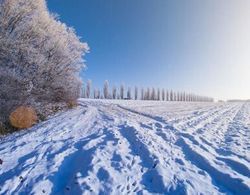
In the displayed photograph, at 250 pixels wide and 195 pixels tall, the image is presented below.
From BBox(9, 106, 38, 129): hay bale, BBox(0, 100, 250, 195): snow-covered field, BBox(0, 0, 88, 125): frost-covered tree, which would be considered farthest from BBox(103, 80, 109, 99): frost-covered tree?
BBox(0, 100, 250, 195): snow-covered field

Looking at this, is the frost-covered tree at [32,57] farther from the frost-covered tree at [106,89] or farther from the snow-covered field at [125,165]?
the frost-covered tree at [106,89]

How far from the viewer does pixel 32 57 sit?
51.9ft

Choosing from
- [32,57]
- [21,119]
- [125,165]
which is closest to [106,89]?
[32,57]

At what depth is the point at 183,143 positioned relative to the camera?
26.1 feet

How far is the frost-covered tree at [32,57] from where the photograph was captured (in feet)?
44.8

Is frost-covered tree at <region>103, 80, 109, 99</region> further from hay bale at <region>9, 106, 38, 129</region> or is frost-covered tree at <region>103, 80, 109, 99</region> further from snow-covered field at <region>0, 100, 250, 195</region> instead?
snow-covered field at <region>0, 100, 250, 195</region>

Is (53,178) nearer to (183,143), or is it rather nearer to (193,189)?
(193,189)

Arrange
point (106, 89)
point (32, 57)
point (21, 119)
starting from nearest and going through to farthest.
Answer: point (21, 119) → point (32, 57) → point (106, 89)

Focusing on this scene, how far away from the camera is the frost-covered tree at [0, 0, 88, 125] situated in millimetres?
13641

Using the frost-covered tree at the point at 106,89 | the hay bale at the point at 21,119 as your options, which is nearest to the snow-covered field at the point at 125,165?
the hay bale at the point at 21,119

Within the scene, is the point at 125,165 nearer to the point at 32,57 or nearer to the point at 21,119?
the point at 21,119

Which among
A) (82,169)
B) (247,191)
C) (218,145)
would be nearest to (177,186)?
(247,191)

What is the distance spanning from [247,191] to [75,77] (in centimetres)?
2175

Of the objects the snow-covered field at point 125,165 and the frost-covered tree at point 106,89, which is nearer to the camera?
the snow-covered field at point 125,165
